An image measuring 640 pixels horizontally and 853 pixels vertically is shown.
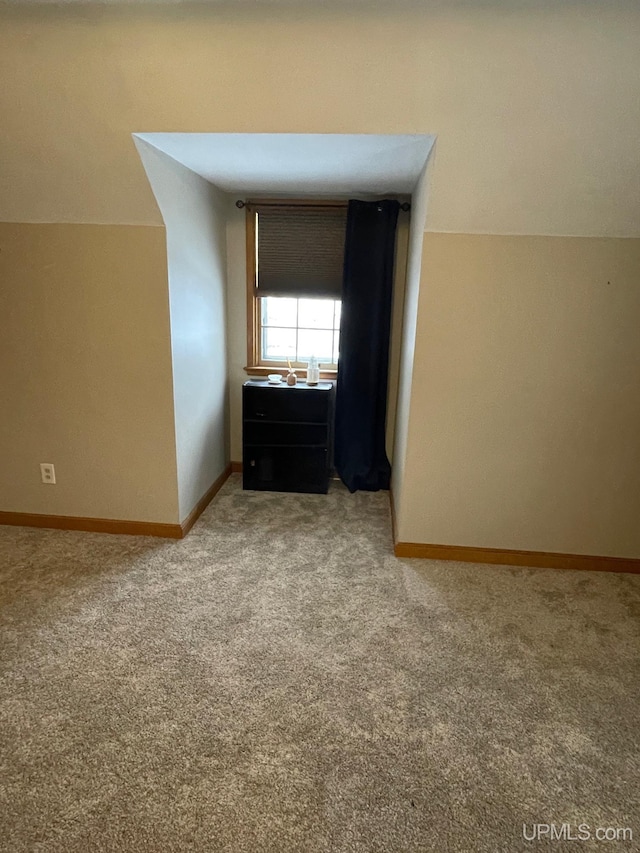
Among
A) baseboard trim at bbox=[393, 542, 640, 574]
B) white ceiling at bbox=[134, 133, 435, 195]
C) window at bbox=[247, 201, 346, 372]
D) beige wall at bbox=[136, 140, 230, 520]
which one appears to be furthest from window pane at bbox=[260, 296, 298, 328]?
baseboard trim at bbox=[393, 542, 640, 574]

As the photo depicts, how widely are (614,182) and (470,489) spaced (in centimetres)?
150

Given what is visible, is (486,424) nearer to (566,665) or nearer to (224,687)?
(566,665)

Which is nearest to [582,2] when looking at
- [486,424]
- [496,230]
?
[496,230]

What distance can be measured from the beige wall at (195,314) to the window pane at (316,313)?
561mm

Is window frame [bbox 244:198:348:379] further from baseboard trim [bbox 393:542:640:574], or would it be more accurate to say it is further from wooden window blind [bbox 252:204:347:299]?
baseboard trim [bbox 393:542:640:574]

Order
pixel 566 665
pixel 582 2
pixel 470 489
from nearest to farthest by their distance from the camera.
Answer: pixel 582 2, pixel 566 665, pixel 470 489

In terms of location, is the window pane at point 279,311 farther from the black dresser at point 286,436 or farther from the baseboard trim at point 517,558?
the baseboard trim at point 517,558

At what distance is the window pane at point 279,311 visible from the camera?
3568mm

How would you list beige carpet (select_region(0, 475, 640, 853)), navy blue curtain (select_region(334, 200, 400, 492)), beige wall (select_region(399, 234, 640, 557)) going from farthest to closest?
navy blue curtain (select_region(334, 200, 400, 492))
beige wall (select_region(399, 234, 640, 557))
beige carpet (select_region(0, 475, 640, 853))

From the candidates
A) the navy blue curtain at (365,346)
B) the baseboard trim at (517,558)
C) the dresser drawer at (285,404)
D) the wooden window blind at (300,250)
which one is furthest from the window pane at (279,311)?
the baseboard trim at (517,558)

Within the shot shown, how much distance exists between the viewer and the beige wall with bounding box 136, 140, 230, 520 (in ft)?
8.15

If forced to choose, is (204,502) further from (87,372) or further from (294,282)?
(294,282)

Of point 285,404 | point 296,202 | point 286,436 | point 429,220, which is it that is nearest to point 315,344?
point 285,404

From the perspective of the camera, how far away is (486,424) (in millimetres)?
2502
